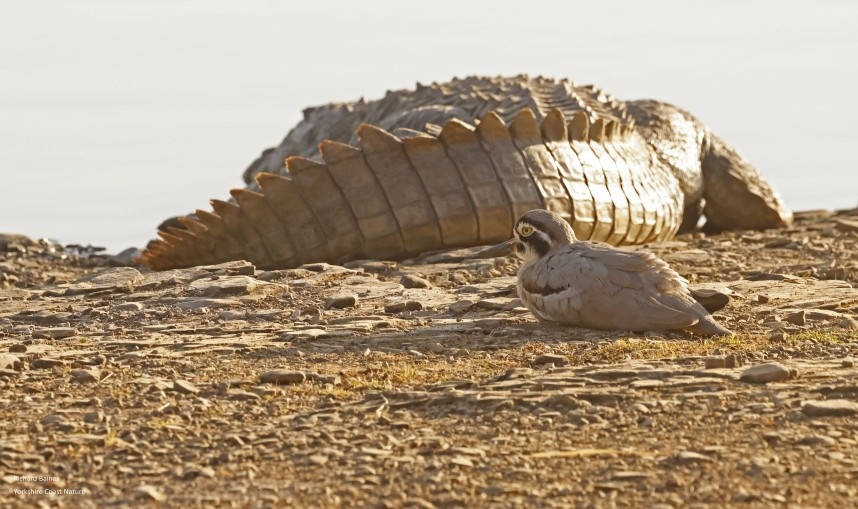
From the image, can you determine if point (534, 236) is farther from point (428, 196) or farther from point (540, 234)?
point (428, 196)

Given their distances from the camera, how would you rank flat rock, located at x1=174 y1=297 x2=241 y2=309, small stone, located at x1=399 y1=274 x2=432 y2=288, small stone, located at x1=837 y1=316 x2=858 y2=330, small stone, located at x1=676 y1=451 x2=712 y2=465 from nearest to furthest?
small stone, located at x1=676 y1=451 x2=712 y2=465
small stone, located at x1=837 y1=316 x2=858 y2=330
flat rock, located at x1=174 y1=297 x2=241 y2=309
small stone, located at x1=399 y1=274 x2=432 y2=288

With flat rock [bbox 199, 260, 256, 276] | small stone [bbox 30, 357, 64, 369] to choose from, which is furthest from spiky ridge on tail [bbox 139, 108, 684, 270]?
small stone [bbox 30, 357, 64, 369]

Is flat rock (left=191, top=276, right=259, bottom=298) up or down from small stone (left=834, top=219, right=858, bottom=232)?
up

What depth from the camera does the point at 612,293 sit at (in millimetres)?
6691

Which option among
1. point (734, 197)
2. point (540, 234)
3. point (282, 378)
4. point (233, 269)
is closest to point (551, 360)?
point (282, 378)

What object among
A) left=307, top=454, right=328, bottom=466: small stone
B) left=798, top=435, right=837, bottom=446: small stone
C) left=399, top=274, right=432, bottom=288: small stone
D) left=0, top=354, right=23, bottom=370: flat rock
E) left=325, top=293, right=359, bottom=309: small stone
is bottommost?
left=798, top=435, right=837, bottom=446: small stone

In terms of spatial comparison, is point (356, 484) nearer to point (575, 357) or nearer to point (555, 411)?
point (555, 411)

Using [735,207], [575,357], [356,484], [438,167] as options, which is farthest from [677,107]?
[356,484]

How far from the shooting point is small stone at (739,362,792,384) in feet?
17.5

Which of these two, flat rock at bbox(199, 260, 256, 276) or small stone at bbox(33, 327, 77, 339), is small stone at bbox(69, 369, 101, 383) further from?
flat rock at bbox(199, 260, 256, 276)

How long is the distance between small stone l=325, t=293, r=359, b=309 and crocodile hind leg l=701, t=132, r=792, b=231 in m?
7.11

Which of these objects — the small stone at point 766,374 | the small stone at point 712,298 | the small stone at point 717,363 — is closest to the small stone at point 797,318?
the small stone at point 712,298

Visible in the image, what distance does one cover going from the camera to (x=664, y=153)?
13.2m

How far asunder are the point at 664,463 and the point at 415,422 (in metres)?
1.05
